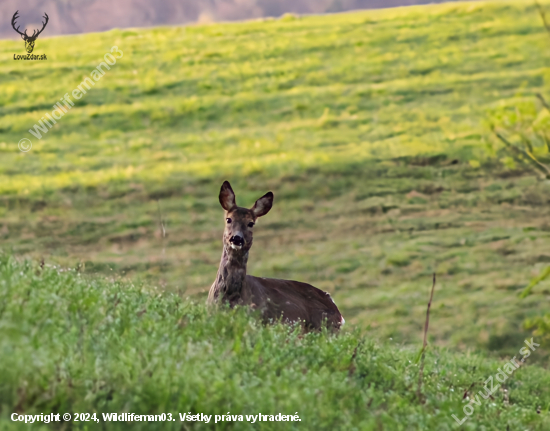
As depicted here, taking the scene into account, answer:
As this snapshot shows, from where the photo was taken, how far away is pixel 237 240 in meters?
10.2

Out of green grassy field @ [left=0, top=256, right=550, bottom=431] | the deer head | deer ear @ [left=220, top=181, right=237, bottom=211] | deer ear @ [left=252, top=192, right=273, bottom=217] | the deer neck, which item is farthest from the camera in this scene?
deer ear @ [left=252, top=192, right=273, bottom=217]

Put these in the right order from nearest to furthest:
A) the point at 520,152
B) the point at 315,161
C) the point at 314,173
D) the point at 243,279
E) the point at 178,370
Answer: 1. the point at 178,370
2. the point at 243,279
3. the point at 520,152
4. the point at 314,173
5. the point at 315,161

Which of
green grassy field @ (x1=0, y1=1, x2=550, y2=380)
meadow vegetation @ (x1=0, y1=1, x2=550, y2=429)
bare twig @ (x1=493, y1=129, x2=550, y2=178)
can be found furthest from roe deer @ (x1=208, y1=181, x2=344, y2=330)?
bare twig @ (x1=493, y1=129, x2=550, y2=178)

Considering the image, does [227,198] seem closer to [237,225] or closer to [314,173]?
[237,225]

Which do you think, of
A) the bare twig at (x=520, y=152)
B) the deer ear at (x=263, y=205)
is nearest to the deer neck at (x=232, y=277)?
the deer ear at (x=263, y=205)

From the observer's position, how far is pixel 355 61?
42375mm

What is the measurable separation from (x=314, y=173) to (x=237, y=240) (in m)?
19.1

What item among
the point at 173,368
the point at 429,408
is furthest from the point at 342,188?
the point at 173,368

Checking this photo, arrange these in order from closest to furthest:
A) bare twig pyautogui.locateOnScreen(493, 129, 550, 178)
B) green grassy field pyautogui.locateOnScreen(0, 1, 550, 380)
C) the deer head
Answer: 1. the deer head
2. bare twig pyautogui.locateOnScreen(493, 129, 550, 178)
3. green grassy field pyautogui.locateOnScreen(0, 1, 550, 380)

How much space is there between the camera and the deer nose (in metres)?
10.2

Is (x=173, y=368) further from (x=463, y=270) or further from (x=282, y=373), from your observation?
(x=463, y=270)

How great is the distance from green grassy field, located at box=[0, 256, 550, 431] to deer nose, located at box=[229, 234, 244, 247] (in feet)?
5.77

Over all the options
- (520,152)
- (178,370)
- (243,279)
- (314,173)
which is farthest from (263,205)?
(314,173)

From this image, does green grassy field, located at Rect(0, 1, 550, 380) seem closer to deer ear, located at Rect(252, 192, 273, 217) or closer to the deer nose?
the deer nose
